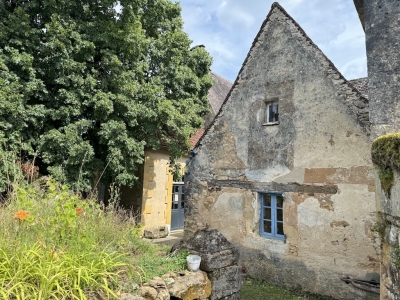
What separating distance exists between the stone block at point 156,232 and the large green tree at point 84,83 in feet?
10.0

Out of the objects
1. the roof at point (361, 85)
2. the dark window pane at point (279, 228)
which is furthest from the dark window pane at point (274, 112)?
the dark window pane at point (279, 228)

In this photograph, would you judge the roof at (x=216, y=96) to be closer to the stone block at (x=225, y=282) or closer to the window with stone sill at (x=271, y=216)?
the window with stone sill at (x=271, y=216)

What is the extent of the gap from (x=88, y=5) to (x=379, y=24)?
7378 mm

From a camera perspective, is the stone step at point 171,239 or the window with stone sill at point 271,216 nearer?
the window with stone sill at point 271,216

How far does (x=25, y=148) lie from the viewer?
6.97 metres

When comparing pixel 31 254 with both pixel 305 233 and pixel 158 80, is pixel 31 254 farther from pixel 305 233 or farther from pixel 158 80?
pixel 158 80

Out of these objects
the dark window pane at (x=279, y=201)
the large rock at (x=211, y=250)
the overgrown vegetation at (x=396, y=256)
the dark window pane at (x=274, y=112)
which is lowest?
the large rock at (x=211, y=250)

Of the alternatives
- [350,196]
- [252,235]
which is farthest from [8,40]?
[350,196]

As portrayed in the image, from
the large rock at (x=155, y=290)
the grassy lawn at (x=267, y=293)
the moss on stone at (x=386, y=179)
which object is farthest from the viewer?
the grassy lawn at (x=267, y=293)

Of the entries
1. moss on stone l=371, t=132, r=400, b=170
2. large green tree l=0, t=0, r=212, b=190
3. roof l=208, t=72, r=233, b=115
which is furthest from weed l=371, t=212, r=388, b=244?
roof l=208, t=72, r=233, b=115

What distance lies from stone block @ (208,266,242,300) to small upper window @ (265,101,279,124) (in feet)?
14.1

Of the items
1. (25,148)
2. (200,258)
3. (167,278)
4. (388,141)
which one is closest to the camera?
(388,141)

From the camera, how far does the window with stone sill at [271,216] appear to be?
704 cm

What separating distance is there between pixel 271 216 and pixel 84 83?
6.05 m
